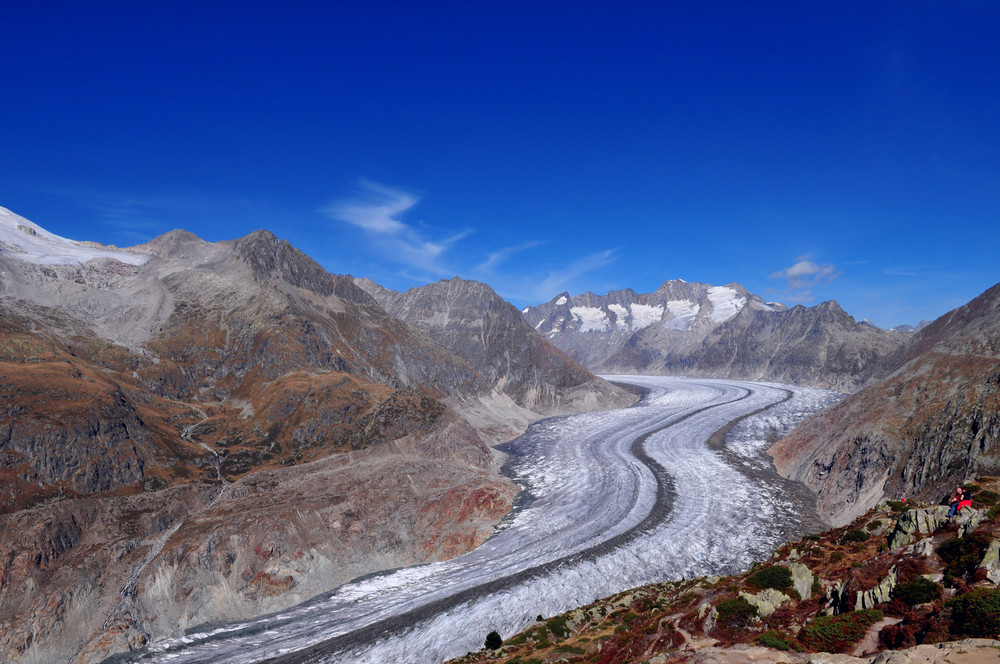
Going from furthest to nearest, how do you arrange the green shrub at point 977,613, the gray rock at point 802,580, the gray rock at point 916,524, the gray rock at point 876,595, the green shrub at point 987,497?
1. the green shrub at point 987,497
2. the gray rock at point 802,580
3. the gray rock at point 916,524
4. the gray rock at point 876,595
5. the green shrub at point 977,613

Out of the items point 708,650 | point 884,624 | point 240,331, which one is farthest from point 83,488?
point 884,624

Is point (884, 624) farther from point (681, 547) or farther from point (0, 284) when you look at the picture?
point (0, 284)

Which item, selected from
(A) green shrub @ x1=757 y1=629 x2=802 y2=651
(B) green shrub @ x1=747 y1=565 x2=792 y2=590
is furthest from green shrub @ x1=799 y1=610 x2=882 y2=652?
(B) green shrub @ x1=747 y1=565 x2=792 y2=590

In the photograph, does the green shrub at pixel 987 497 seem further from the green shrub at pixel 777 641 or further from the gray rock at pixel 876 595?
the green shrub at pixel 777 641

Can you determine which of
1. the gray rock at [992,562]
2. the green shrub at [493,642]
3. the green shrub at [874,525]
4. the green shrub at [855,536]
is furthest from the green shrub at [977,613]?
the green shrub at [493,642]

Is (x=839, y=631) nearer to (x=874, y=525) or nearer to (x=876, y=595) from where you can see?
(x=876, y=595)

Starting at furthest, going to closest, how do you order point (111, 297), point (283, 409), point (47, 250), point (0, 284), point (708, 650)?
1. point (47, 250)
2. point (111, 297)
3. point (0, 284)
4. point (283, 409)
5. point (708, 650)
